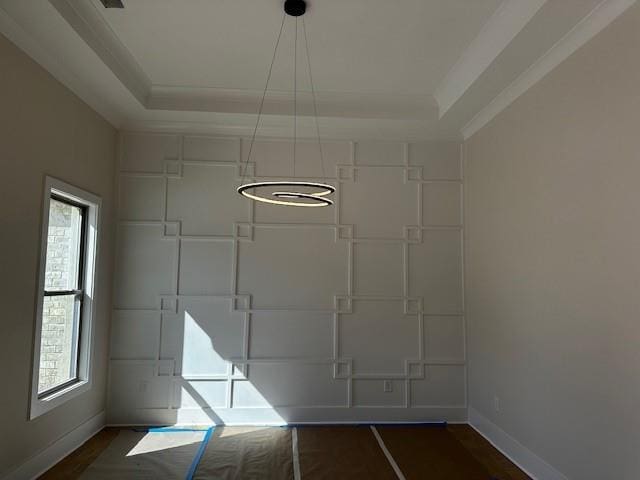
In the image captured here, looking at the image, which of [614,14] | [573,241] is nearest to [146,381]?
[573,241]

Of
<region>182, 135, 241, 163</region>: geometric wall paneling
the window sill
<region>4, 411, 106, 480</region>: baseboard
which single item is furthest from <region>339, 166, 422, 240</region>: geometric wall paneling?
<region>4, 411, 106, 480</region>: baseboard

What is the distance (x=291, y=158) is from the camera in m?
4.34

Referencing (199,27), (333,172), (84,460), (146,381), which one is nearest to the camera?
(199,27)

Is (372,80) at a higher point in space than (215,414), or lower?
higher

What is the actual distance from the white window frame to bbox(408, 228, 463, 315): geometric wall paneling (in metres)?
3.09

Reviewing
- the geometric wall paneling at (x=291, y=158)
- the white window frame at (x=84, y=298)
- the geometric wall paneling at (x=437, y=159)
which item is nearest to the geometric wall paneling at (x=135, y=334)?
the white window frame at (x=84, y=298)

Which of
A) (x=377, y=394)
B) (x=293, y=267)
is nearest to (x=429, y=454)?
(x=377, y=394)

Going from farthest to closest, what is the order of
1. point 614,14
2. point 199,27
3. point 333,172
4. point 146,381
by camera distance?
point 333,172, point 146,381, point 199,27, point 614,14

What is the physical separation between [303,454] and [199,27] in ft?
11.2

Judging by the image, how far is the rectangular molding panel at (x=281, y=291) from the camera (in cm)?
411

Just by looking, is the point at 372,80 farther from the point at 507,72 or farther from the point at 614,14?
the point at 614,14

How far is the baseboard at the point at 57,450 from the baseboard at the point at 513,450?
3.62 meters

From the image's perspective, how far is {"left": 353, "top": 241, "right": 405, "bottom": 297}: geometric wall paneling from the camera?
14.1 ft

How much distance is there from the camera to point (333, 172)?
4371mm
